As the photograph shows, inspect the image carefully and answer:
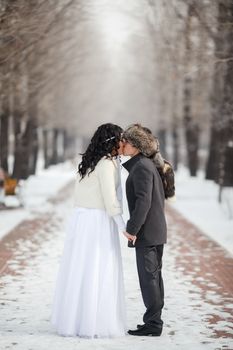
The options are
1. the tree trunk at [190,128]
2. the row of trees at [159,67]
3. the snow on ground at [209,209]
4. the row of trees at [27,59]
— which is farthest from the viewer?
the tree trunk at [190,128]

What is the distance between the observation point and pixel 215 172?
3084cm

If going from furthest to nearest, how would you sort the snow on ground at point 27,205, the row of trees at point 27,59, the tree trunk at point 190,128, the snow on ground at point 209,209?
the tree trunk at point 190,128, the snow on ground at point 27,205, the snow on ground at point 209,209, the row of trees at point 27,59

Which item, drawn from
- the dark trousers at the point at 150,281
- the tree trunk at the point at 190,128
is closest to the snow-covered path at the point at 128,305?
the dark trousers at the point at 150,281

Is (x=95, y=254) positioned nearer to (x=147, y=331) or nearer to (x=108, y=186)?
(x=108, y=186)

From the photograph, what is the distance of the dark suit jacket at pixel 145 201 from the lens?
Result: 6.08 metres

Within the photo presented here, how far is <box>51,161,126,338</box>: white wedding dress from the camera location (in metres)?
6.14

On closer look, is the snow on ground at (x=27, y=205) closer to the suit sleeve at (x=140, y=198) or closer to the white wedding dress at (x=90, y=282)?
the white wedding dress at (x=90, y=282)

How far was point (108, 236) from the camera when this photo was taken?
6.24 meters

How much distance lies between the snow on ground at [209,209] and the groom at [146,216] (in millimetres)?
5761

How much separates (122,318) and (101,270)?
0.48 meters

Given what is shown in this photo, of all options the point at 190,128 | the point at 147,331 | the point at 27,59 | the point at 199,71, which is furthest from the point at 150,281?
the point at 190,128

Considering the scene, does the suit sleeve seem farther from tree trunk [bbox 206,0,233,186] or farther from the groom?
tree trunk [bbox 206,0,233,186]

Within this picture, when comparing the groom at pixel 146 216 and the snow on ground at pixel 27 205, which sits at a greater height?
the groom at pixel 146 216

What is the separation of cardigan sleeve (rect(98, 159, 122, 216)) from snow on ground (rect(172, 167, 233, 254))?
6.12 m
